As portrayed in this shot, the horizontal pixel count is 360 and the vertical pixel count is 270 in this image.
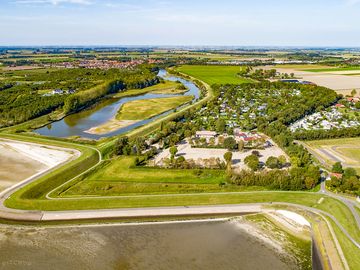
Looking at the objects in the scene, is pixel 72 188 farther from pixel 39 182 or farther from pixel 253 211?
pixel 253 211

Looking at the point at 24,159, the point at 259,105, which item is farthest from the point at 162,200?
the point at 259,105

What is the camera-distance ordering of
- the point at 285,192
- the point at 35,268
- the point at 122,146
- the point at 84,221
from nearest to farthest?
the point at 35,268, the point at 84,221, the point at 285,192, the point at 122,146

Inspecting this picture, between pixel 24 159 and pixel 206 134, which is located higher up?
pixel 206 134

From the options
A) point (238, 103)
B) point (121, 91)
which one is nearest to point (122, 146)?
point (238, 103)

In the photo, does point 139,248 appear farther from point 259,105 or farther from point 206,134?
point 259,105

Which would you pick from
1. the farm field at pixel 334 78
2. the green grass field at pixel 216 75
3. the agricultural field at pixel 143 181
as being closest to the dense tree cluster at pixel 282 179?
the agricultural field at pixel 143 181

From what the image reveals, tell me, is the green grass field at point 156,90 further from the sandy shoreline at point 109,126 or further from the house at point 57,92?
the sandy shoreline at point 109,126
